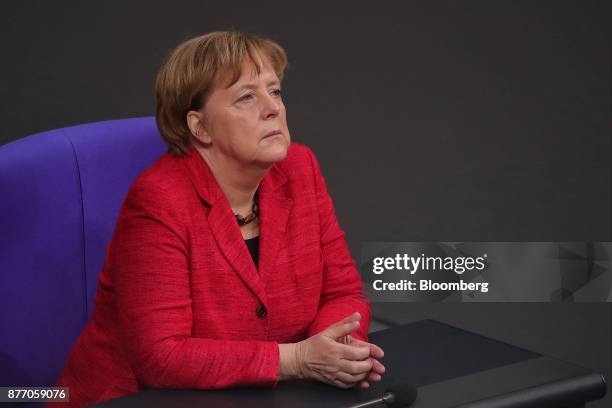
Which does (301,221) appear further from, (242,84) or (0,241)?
(0,241)

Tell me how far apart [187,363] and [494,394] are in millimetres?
511

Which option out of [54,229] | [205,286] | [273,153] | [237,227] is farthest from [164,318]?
[54,229]

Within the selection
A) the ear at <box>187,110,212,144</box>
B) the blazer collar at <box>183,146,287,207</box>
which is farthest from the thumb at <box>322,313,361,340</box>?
the ear at <box>187,110,212,144</box>

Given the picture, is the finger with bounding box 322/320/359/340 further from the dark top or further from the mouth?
the mouth

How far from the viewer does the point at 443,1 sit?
3.11 meters

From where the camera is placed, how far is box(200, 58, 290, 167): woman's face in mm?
1799

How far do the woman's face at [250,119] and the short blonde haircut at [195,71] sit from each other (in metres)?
0.02

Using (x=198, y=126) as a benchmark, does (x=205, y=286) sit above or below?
below

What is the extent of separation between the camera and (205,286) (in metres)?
1.76

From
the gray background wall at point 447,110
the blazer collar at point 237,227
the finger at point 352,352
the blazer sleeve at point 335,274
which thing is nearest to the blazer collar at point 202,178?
the blazer collar at point 237,227

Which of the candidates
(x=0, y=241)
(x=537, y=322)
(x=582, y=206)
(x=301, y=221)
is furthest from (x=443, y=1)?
(x=0, y=241)

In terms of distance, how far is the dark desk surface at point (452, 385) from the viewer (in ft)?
5.04

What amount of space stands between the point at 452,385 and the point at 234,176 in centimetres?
58

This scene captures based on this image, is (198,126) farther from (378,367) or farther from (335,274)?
(378,367)
